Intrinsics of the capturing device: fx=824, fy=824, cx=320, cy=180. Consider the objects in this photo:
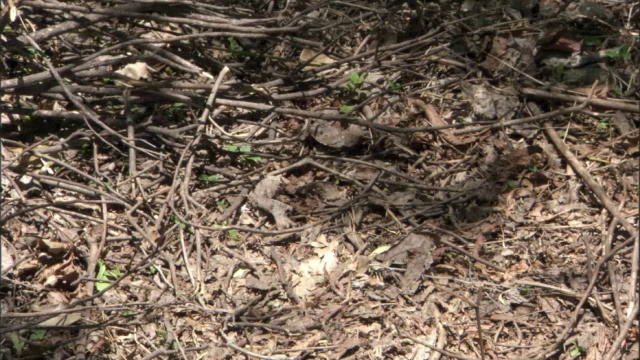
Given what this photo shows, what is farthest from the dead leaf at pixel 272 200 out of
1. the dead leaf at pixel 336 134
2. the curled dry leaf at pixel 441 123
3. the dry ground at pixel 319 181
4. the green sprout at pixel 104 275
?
the curled dry leaf at pixel 441 123

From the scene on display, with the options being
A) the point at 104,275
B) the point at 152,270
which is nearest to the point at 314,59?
the point at 152,270

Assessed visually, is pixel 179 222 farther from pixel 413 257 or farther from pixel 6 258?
pixel 413 257

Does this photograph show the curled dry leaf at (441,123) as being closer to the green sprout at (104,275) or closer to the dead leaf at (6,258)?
the green sprout at (104,275)

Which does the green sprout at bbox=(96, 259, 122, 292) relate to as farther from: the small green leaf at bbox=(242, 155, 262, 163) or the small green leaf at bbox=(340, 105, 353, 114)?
the small green leaf at bbox=(340, 105, 353, 114)

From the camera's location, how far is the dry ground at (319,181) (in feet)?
11.2

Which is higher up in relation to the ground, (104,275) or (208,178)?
(208,178)

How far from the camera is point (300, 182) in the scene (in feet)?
13.0

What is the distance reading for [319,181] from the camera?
396cm

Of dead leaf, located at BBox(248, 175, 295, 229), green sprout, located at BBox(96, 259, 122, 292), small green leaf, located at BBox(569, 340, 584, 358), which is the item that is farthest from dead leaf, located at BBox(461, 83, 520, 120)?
green sprout, located at BBox(96, 259, 122, 292)

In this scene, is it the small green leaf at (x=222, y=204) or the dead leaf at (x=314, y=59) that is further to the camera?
the dead leaf at (x=314, y=59)

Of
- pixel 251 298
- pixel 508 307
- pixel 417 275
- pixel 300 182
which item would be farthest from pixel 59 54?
pixel 508 307

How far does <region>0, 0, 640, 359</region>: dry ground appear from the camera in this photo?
3.41 m

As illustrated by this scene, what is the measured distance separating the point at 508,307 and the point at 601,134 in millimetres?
1096

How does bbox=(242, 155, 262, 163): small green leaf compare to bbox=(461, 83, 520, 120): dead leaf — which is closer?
bbox=(242, 155, 262, 163): small green leaf
